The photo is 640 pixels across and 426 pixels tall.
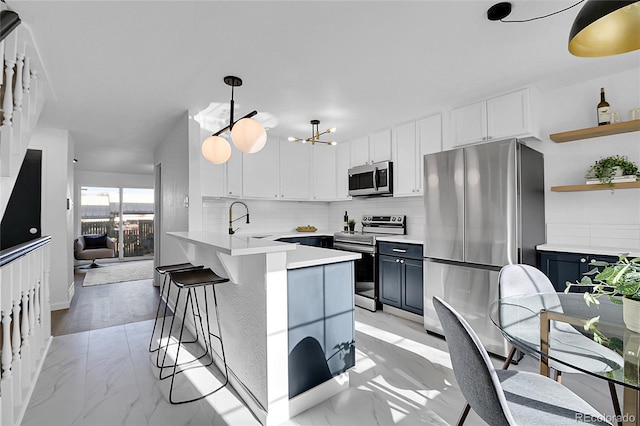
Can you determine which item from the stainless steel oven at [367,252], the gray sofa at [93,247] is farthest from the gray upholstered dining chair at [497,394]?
the gray sofa at [93,247]

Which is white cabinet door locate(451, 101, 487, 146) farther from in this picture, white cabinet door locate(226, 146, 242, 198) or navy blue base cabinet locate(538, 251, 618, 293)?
white cabinet door locate(226, 146, 242, 198)

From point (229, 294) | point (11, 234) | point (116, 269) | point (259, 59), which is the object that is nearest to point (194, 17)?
point (259, 59)

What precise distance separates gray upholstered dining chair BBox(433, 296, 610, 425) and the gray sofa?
27.4 ft

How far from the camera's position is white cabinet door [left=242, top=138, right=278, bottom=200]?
4352mm

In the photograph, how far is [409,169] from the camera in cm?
399

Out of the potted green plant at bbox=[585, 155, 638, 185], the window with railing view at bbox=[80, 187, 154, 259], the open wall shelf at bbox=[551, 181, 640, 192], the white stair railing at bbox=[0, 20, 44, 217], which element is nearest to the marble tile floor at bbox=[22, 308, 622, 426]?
the white stair railing at bbox=[0, 20, 44, 217]

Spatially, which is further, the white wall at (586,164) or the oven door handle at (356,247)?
the oven door handle at (356,247)

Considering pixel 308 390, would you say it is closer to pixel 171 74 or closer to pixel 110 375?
pixel 110 375

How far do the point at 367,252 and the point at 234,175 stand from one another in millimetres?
2063

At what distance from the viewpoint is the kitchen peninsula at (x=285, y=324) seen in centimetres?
185

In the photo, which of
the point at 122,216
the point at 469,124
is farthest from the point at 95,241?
the point at 469,124

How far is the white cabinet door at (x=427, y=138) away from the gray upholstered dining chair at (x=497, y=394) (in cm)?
276

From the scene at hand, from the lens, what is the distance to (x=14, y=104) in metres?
2.34

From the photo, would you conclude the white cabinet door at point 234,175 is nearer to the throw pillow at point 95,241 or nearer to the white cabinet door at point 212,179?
the white cabinet door at point 212,179
